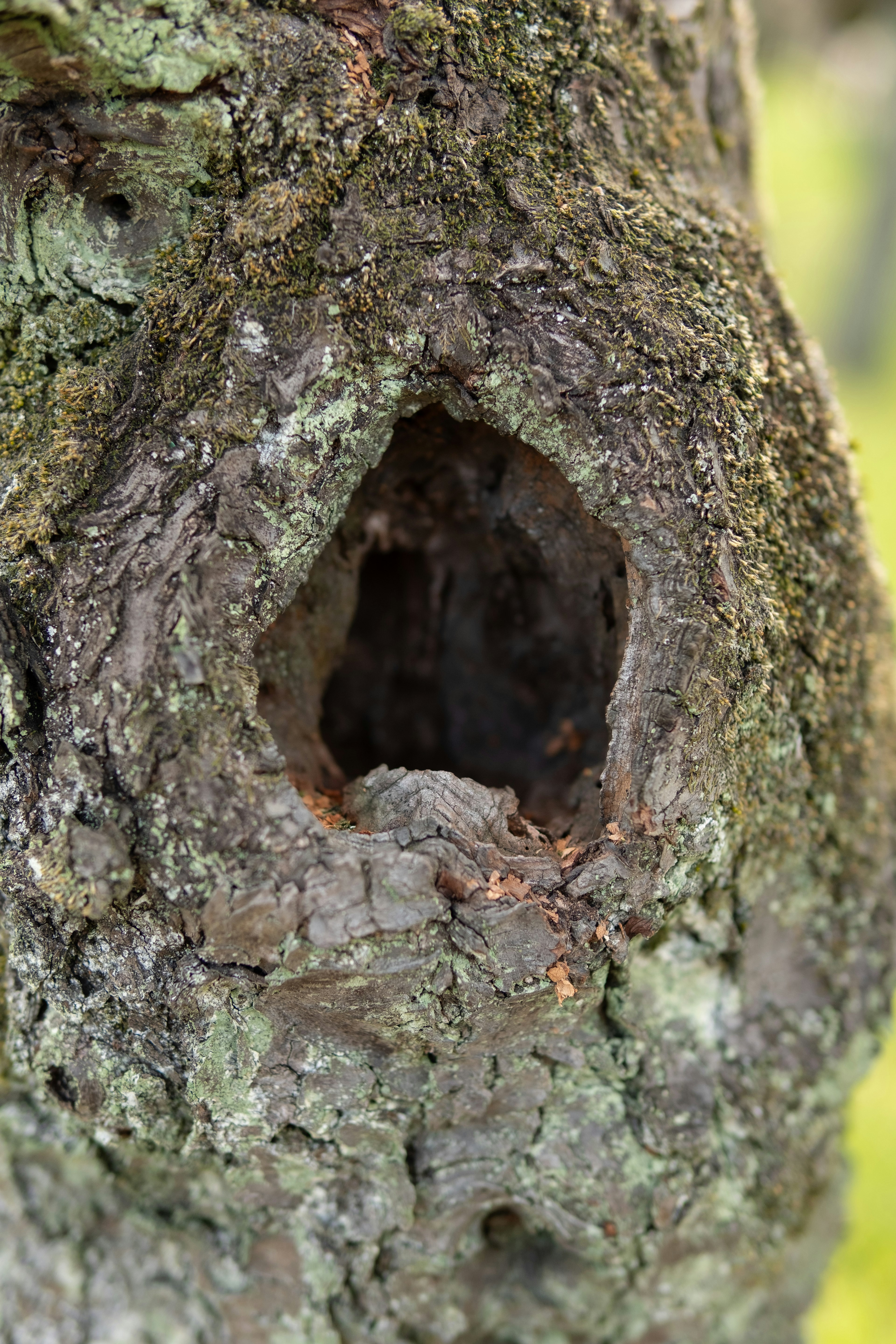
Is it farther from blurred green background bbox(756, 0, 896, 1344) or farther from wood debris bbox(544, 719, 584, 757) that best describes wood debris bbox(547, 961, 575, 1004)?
blurred green background bbox(756, 0, 896, 1344)

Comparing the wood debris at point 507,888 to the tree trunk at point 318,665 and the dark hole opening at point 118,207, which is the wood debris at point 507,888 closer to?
the tree trunk at point 318,665

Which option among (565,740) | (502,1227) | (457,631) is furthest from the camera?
(457,631)

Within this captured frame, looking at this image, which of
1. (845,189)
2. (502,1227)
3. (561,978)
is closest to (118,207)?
(561,978)

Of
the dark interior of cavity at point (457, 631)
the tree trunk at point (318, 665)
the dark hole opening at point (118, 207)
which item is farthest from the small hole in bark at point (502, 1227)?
the dark hole opening at point (118, 207)

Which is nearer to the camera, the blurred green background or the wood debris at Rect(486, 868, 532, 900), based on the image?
the wood debris at Rect(486, 868, 532, 900)

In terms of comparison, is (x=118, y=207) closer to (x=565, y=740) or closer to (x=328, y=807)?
(x=328, y=807)

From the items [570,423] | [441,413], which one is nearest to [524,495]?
[441,413]

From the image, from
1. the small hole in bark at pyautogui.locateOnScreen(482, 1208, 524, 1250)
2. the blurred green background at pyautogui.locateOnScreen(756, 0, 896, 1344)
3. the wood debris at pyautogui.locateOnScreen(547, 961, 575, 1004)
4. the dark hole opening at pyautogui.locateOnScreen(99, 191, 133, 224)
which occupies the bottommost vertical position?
the small hole in bark at pyautogui.locateOnScreen(482, 1208, 524, 1250)

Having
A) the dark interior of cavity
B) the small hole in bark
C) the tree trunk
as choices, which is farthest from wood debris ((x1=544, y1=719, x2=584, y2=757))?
the small hole in bark
